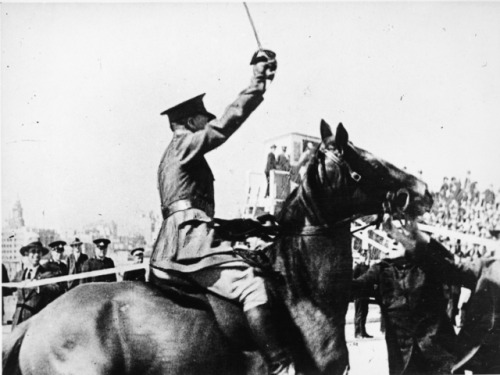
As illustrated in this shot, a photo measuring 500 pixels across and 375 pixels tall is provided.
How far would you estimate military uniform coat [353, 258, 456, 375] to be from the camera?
203 inches

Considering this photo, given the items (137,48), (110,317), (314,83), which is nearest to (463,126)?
(314,83)

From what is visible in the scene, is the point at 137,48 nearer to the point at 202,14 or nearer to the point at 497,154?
the point at 202,14

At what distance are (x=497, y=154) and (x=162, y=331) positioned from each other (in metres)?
3.19

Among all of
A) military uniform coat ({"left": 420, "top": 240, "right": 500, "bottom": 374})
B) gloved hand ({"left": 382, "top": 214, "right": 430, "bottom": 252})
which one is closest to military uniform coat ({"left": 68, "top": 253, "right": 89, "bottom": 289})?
gloved hand ({"left": 382, "top": 214, "right": 430, "bottom": 252})

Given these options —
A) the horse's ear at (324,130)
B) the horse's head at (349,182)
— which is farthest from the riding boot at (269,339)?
the horse's ear at (324,130)

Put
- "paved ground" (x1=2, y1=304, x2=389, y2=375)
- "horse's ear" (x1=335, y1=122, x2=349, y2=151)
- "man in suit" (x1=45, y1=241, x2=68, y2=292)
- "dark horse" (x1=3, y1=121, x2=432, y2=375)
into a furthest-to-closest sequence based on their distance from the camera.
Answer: "man in suit" (x1=45, y1=241, x2=68, y2=292), "paved ground" (x1=2, y1=304, x2=389, y2=375), "horse's ear" (x1=335, y1=122, x2=349, y2=151), "dark horse" (x1=3, y1=121, x2=432, y2=375)

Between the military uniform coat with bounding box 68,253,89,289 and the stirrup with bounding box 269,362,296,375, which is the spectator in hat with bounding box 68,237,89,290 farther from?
the stirrup with bounding box 269,362,296,375

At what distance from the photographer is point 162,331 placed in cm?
451

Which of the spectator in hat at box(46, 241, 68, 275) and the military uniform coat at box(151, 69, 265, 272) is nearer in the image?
the military uniform coat at box(151, 69, 265, 272)

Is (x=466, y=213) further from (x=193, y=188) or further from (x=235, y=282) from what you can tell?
(x=193, y=188)

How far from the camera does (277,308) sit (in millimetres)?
4715

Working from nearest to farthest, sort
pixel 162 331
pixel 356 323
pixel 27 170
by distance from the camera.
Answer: pixel 162 331
pixel 356 323
pixel 27 170

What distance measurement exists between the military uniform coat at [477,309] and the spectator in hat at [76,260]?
2693mm

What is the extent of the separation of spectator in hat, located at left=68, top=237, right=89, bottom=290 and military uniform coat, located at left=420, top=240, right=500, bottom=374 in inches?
106
